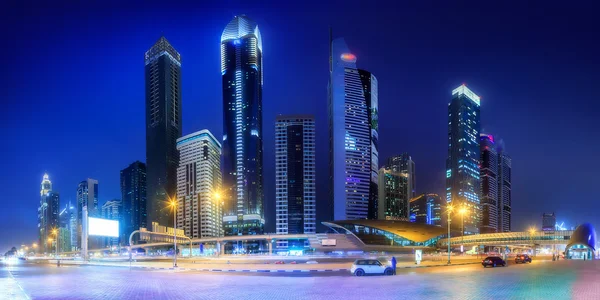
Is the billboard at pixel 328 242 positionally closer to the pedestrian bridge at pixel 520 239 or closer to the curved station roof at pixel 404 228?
the curved station roof at pixel 404 228

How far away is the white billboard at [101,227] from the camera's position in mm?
51250

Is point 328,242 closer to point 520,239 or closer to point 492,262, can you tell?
point 520,239

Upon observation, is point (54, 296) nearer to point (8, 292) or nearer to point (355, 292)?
point (8, 292)

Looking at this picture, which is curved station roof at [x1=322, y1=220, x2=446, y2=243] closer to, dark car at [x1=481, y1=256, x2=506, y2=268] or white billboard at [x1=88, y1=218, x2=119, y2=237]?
white billboard at [x1=88, y1=218, x2=119, y2=237]

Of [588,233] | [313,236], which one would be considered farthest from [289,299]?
[313,236]

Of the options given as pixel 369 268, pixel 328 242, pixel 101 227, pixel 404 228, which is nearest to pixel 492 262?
pixel 369 268

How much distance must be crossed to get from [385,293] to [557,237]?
120 meters

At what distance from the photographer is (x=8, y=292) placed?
20.2 m

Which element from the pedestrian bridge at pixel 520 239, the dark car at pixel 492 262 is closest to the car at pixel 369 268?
the dark car at pixel 492 262

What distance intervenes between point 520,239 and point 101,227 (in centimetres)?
11510

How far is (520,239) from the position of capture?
128 metres

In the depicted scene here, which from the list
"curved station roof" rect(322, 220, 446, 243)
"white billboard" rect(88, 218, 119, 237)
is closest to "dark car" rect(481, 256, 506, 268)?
"white billboard" rect(88, 218, 119, 237)

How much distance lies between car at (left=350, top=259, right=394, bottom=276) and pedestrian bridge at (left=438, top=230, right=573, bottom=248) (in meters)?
98.7

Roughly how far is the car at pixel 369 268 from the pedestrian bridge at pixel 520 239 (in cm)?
9869
